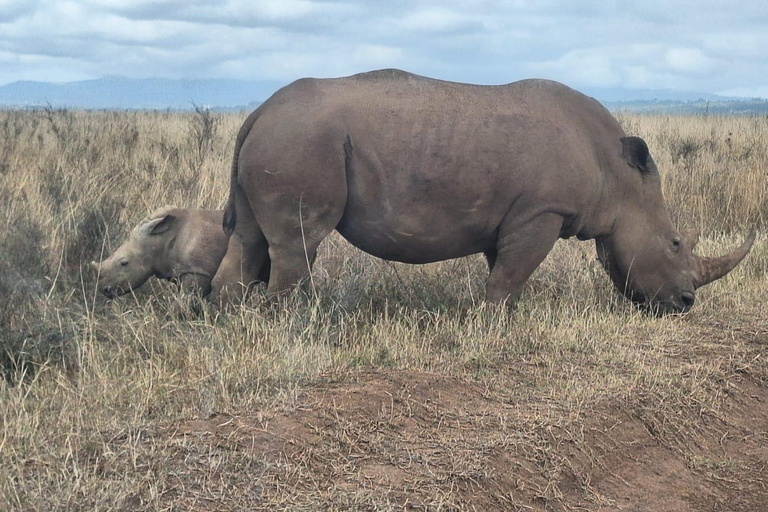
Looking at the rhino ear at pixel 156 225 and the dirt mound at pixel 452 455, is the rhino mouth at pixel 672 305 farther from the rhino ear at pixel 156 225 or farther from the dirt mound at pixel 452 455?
the rhino ear at pixel 156 225

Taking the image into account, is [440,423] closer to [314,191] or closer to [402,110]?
[314,191]

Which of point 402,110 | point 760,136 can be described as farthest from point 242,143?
point 760,136

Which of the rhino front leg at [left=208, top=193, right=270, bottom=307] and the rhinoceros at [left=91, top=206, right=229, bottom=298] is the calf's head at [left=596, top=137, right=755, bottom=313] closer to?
the rhino front leg at [left=208, top=193, right=270, bottom=307]

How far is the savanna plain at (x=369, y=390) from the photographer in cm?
399

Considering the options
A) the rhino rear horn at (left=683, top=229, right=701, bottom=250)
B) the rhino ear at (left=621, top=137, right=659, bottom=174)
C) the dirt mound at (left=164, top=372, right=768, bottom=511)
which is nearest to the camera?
the dirt mound at (left=164, top=372, right=768, bottom=511)

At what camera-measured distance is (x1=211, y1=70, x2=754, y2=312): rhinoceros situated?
19.5 ft

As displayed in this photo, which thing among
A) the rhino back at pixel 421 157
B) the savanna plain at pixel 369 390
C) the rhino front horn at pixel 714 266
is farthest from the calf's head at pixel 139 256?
the rhino front horn at pixel 714 266

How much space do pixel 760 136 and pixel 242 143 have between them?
1295 cm

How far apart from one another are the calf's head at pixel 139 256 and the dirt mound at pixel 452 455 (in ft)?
8.50

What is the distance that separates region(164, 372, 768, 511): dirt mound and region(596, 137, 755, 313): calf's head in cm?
180

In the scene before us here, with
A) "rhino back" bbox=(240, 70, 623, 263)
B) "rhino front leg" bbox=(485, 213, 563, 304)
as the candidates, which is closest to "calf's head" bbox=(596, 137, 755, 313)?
"rhino back" bbox=(240, 70, 623, 263)

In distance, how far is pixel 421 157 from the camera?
241 inches

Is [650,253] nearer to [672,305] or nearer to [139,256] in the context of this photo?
[672,305]

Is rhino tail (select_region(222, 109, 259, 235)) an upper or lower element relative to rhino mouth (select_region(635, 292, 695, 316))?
upper
